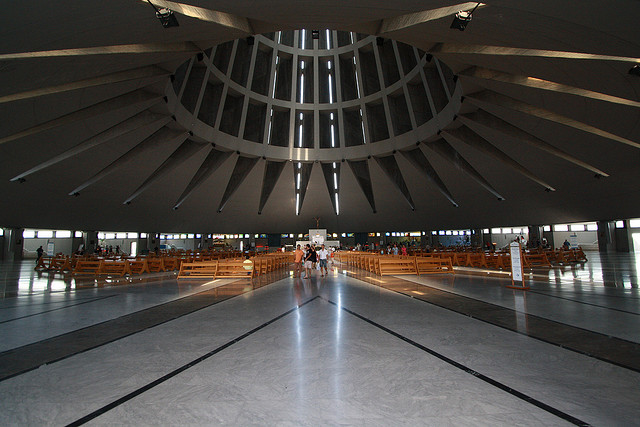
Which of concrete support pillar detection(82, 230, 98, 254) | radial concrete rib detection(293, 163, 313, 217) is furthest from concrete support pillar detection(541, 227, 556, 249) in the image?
concrete support pillar detection(82, 230, 98, 254)

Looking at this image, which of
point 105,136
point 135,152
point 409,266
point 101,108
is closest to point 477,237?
point 409,266

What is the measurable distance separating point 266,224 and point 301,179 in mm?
7559

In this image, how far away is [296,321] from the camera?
19.0 feet

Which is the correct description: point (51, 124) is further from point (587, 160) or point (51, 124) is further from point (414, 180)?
point (587, 160)

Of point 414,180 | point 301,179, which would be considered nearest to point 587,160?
point 414,180

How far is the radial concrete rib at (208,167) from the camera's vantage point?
29375 millimetres

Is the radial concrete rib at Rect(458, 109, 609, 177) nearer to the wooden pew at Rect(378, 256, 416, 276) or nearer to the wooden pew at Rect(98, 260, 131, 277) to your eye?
the wooden pew at Rect(378, 256, 416, 276)

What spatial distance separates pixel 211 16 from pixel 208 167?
2173cm

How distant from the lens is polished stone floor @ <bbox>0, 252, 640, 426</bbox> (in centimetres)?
264

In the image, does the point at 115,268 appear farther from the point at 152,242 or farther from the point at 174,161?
the point at 152,242

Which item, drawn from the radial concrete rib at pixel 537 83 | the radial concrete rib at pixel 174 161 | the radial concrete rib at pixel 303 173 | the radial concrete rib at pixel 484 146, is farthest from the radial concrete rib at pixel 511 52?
the radial concrete rib at pixel 303 173

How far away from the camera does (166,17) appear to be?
8.70 metres

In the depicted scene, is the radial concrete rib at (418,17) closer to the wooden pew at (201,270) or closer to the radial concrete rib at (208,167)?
the wooden pew at (201,270)

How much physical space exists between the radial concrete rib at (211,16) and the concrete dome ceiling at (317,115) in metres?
0.06
